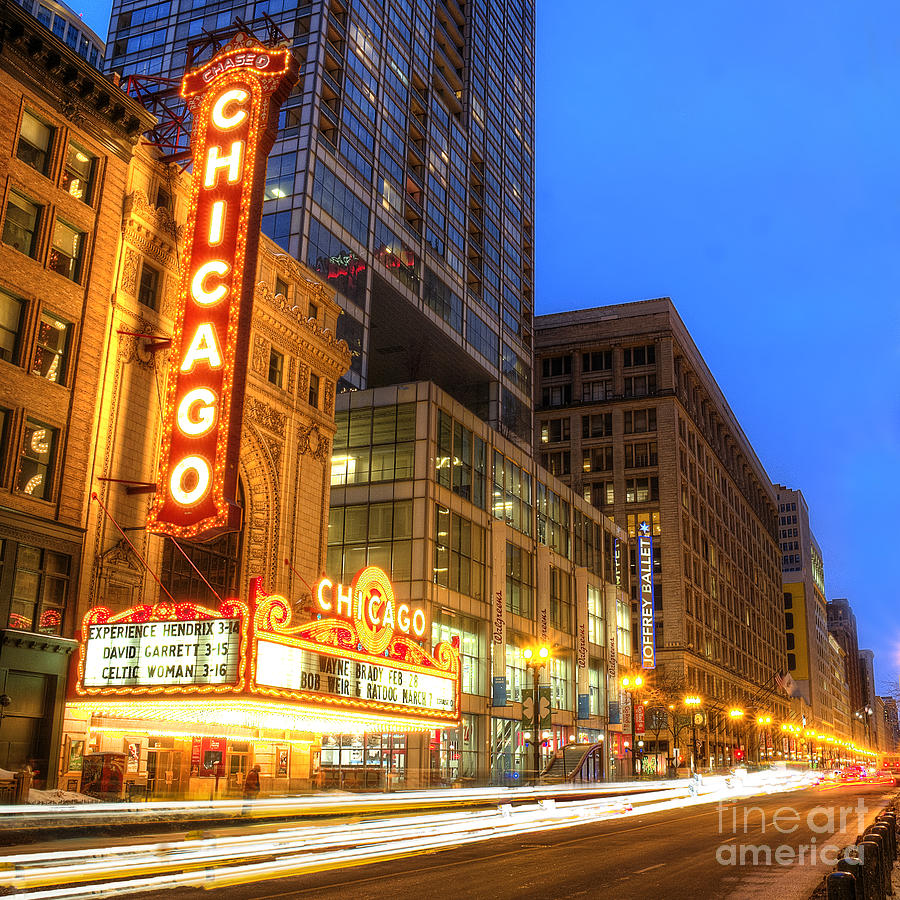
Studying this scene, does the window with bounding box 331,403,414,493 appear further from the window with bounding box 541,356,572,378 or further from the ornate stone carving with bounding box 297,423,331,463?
the window with bounding box 541,356,572,378

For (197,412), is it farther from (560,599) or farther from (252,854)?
(560,599)

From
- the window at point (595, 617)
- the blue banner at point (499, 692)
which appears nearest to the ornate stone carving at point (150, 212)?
the blue banner at point (499, 692)

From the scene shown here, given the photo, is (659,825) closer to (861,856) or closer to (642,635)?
(861,856)

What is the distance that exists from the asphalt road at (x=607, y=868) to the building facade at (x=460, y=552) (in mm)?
18542

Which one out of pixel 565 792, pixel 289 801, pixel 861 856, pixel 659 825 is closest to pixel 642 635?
pixel 565 792

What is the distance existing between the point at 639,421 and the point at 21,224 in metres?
92.8

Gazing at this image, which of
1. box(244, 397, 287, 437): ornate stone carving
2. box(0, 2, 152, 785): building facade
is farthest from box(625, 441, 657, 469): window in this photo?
box(0, 2, 152, 785): building facade

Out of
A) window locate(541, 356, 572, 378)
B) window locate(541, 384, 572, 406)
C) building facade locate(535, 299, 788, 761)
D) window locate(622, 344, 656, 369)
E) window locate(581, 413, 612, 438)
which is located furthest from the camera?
window locate(541, 356, 572, 378)

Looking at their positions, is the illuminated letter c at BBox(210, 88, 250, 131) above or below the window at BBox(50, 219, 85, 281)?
above

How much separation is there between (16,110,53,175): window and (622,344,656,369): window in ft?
311

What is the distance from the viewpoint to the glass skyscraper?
2486 inches

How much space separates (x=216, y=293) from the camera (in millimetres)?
31078

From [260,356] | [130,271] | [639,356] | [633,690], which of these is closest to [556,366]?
[639,356]

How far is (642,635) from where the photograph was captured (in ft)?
293
